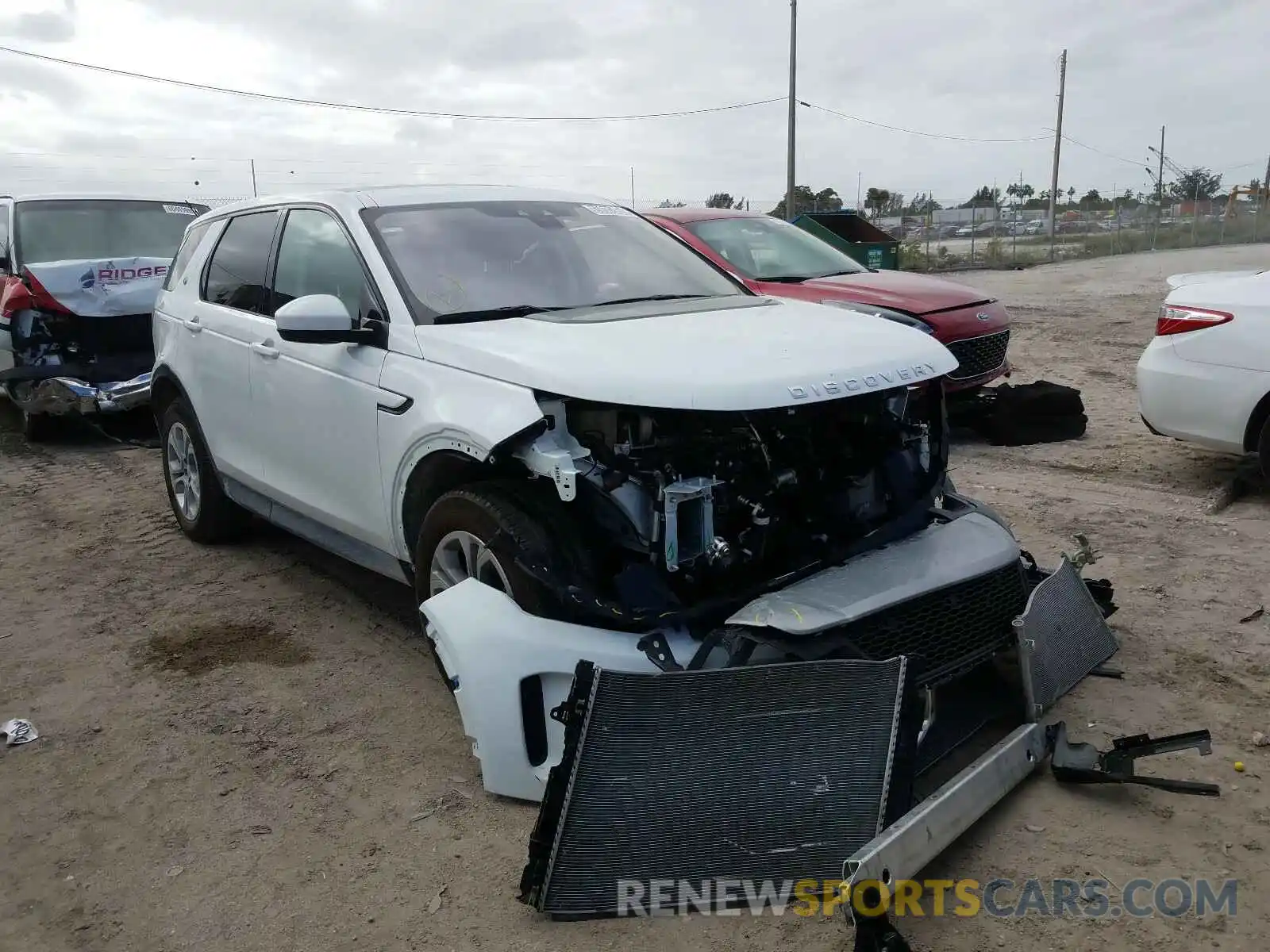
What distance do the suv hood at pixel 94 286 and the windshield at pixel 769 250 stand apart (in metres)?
4.40

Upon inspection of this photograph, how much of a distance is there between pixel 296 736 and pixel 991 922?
2.37 m

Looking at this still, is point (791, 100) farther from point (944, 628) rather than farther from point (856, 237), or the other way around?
point (944, 628)

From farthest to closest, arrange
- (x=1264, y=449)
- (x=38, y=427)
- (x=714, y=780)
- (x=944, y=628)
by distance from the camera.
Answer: (x=38, y=427)
(x=1264, y=449)
(x=944, y=628)
(x=714, y=780)

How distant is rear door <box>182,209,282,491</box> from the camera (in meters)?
4.81

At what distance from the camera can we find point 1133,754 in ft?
10.2

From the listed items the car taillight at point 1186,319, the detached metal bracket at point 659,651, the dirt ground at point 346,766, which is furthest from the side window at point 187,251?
the car taillight at point 1186,319

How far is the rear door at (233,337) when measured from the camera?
15.8 feet

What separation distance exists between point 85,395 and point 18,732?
490cm

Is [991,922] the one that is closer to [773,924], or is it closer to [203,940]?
[773,924]

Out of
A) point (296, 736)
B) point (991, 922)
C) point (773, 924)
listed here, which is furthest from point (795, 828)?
point (296, 736)

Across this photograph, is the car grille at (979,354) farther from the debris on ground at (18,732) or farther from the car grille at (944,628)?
the debris on ground at (18,732)

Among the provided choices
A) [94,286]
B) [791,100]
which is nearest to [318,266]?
[94,286]

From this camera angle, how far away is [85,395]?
8.05m

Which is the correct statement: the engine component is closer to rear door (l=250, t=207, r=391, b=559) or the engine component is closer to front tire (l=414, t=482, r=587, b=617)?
front tire (l=414, t=482, r=587, b=617)
